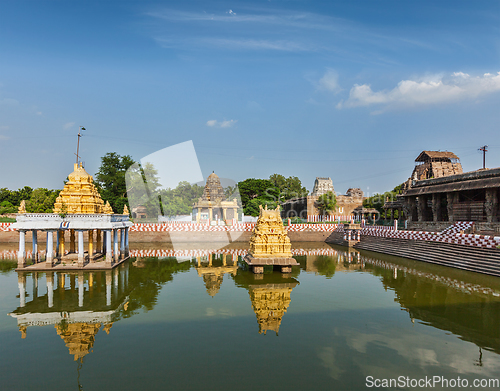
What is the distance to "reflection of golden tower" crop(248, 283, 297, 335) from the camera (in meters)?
10.4

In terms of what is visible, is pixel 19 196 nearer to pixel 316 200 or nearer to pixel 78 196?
pixel 78 196

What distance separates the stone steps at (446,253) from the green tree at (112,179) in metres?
35.9

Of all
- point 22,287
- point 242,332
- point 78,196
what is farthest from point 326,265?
point 22,287

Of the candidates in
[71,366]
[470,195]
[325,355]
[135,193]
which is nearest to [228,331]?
[325,355]

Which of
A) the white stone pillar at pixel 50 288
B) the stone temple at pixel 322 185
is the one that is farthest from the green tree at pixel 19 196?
the stone temple at pixel 322 185

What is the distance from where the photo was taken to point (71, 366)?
7.59 m

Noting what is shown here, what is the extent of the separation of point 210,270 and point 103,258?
25.3 ft

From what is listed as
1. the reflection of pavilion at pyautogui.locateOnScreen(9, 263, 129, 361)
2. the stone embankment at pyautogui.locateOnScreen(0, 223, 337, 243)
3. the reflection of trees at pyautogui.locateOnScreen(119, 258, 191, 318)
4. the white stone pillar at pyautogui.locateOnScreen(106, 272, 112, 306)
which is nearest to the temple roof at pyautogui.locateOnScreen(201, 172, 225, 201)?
the stone embankment at pyautogui.locateOnScreen(0, 223, 337, 243)

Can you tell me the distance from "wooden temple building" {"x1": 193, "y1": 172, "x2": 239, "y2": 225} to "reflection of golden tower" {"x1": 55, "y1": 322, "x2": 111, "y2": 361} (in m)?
36.5

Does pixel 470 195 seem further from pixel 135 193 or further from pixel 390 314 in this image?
pixel 135 193

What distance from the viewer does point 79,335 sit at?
9.38 m

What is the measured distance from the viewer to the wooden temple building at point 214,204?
48.1 metres

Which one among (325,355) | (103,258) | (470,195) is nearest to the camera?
(325,355)

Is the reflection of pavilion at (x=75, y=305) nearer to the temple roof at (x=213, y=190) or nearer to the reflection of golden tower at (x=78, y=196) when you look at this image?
the reflection of golden tower at (x=78, y=196)
